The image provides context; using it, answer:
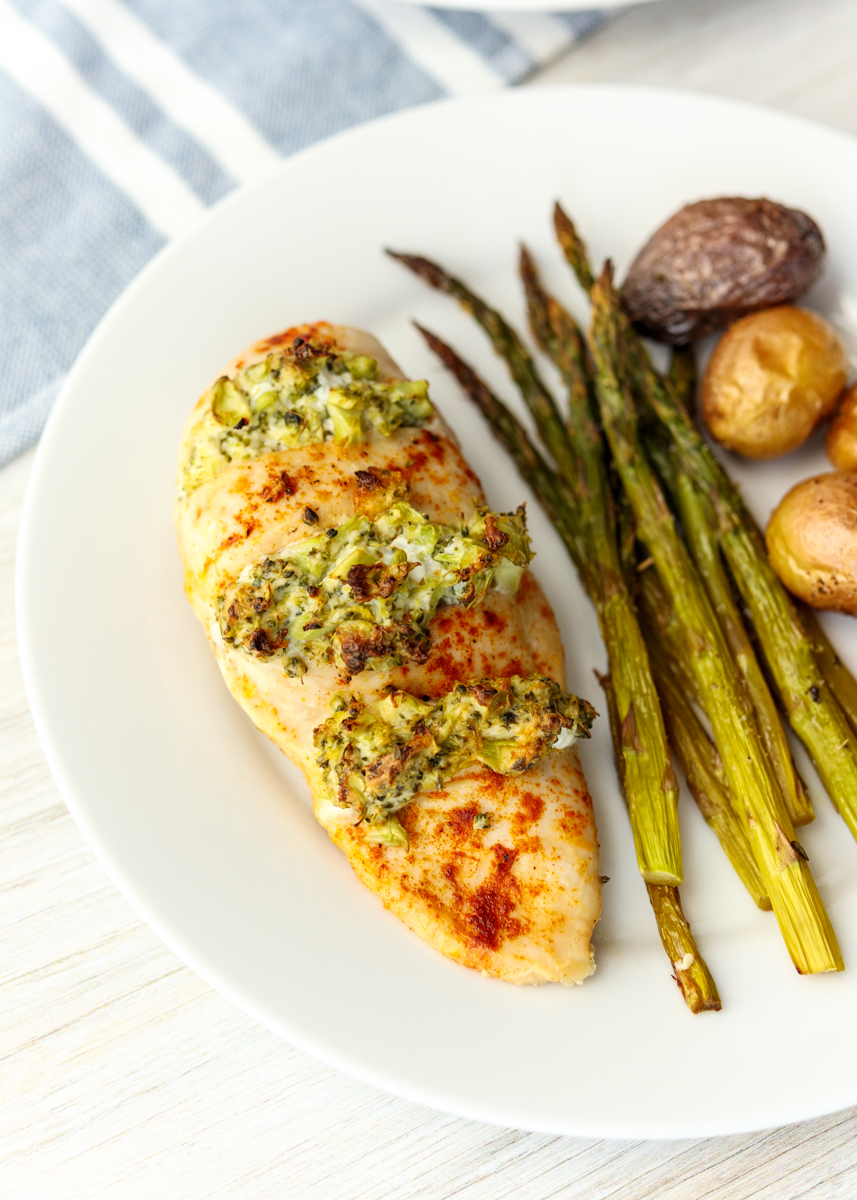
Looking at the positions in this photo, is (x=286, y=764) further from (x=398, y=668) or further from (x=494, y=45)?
(x=494, y=45)

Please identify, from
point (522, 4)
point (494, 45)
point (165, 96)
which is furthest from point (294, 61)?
point (522, 4)

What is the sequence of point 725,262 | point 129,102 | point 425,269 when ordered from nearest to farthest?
point 725,262, point 425,269, point 129,102

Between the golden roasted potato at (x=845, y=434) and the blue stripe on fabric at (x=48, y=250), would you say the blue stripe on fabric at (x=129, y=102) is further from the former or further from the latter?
the golden roasted potato at (x=845, y=434)

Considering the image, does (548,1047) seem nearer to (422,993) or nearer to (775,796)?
(422,993)

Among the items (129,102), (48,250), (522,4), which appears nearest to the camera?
(522,4)

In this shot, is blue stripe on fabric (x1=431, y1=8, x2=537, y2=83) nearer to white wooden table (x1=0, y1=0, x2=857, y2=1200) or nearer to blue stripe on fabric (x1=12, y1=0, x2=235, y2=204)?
blue stripe on fabric (x1=12, y1=0, x2=235, y2=204)

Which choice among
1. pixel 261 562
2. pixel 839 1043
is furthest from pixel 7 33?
pixel 839 1043
